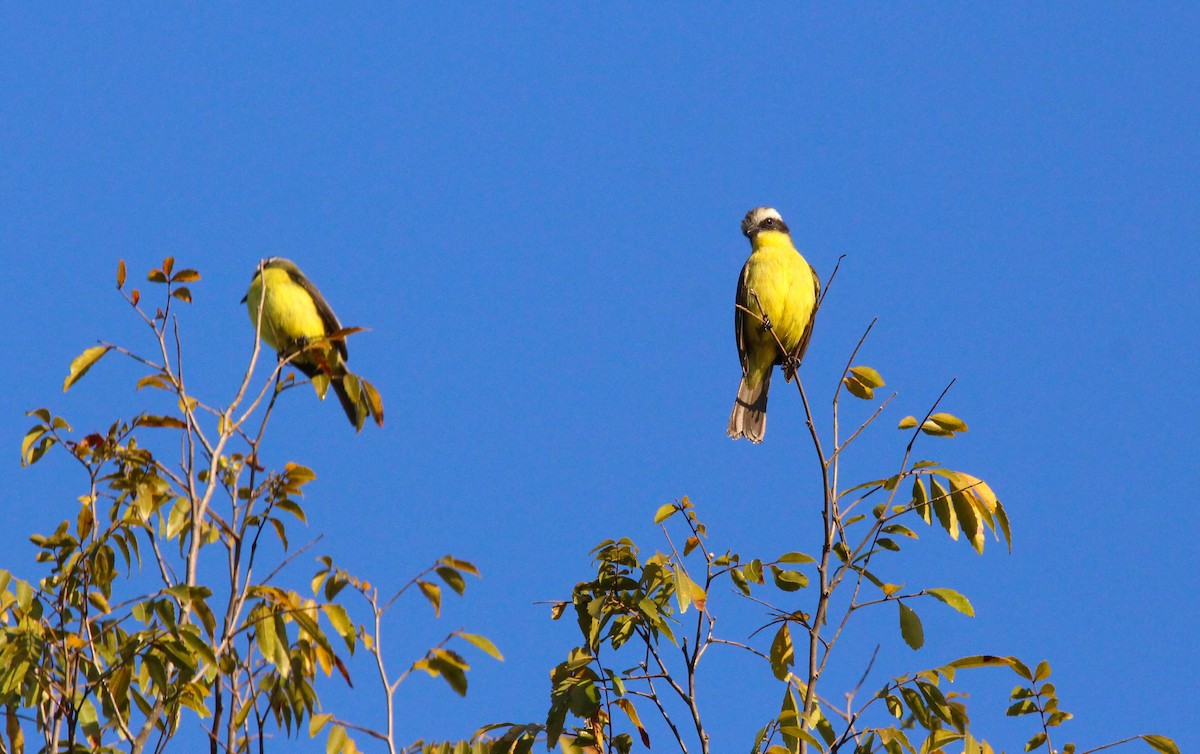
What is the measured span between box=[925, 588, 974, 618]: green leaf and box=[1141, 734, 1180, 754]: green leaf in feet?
1.89

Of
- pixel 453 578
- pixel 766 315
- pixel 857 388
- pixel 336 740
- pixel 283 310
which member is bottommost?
pixel 336 740

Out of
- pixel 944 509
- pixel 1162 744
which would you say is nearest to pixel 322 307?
pixel 944 509

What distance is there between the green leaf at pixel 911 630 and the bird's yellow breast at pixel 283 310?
390 cm

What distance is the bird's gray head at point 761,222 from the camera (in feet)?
27.9

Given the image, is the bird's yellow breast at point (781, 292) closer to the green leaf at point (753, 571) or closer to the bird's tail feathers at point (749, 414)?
the bird's tail feathers at point (749, 414)

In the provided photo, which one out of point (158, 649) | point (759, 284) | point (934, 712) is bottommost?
point (158, 649)

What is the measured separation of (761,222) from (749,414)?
1387 mm

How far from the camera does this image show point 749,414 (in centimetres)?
810

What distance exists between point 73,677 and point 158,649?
583 mm

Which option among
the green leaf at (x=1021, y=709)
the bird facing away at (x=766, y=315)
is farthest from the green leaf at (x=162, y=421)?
the bird facing away at (x=766, y=315)

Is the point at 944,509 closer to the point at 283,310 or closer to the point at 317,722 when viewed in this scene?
the point at 317,722

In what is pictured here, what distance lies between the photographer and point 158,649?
2861 mm

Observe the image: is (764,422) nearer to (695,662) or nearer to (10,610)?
(695,662)

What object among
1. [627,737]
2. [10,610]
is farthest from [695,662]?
[10,610]
